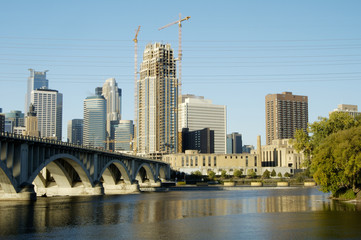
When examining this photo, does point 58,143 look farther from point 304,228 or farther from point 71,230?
point 304,228

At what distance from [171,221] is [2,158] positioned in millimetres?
36537

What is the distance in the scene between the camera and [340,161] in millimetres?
75188

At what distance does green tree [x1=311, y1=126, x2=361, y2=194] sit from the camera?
73500 millimetres

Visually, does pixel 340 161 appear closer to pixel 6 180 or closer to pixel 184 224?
pixel 184 224

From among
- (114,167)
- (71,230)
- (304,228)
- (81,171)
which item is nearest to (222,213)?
(304,228)

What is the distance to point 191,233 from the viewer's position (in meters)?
47.3

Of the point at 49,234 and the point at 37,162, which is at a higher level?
the point at 37,162

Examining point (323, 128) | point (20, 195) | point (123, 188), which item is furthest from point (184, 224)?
point (123, 188)

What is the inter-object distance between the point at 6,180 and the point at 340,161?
55921mm

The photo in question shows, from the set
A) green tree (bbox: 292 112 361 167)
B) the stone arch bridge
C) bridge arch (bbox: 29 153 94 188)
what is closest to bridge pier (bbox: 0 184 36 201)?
the stone arch bridge

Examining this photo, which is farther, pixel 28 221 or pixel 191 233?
pixel 28 221

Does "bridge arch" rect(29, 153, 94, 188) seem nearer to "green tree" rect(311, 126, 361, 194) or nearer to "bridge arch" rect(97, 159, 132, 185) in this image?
"bridge arch" rect(97, 159, 132, 185)

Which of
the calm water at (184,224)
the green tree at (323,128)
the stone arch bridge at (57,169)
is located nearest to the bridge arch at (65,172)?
the stone arch bridge at (57,169)

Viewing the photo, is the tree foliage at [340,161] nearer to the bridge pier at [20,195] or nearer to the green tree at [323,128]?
the green tree at [323,128]
